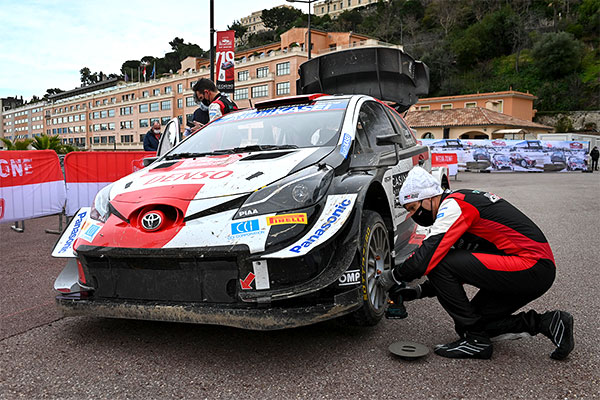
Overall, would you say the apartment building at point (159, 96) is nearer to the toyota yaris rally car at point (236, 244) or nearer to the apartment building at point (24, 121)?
the apartment building at point (24, 121)

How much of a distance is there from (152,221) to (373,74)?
18.9 feet

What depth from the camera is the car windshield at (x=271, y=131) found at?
150 inches

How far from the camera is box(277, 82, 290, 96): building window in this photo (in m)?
60.3

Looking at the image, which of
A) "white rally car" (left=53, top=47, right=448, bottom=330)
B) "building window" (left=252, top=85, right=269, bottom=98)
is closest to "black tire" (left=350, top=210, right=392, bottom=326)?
"white rally car" (left=53, top=47, right=448, bottom=330)

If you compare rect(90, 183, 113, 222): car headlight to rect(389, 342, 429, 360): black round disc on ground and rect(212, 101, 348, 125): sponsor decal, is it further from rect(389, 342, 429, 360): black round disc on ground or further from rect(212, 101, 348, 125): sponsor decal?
rect(389, 342, 429, 360): black round disc on ground

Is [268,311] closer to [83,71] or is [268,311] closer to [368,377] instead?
[368,377]

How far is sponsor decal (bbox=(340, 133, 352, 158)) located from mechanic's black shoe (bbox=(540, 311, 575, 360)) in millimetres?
1674

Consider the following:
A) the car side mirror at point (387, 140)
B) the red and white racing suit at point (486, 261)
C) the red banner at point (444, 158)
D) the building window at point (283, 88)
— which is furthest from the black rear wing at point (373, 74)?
the building window at point (283, 88)

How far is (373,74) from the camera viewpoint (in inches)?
307

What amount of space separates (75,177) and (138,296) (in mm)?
5287

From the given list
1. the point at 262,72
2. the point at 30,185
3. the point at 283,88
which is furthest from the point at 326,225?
the point at 262,72

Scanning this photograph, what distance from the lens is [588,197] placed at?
13.4 metres

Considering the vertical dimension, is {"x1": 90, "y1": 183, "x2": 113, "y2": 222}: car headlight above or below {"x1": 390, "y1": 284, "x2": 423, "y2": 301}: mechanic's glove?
above

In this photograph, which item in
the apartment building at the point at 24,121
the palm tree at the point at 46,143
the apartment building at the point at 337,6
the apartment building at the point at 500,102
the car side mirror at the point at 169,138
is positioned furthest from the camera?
the apartment building at the point at 24,121
